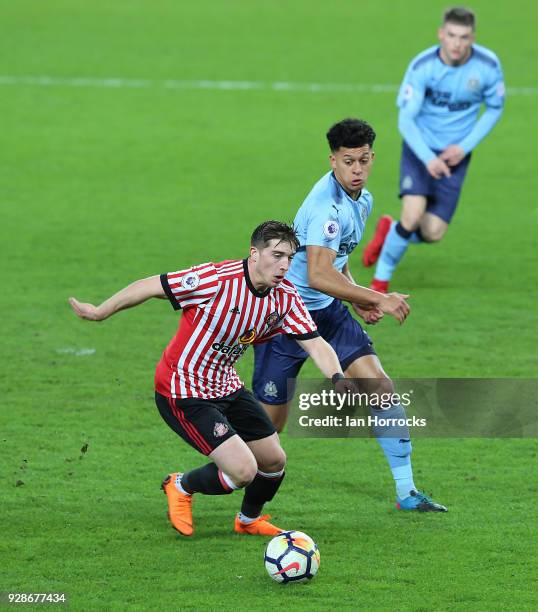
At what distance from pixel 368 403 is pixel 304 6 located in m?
22.3

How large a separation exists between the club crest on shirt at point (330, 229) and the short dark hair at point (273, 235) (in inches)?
28.0

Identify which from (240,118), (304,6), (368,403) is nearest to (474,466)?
(368,403)

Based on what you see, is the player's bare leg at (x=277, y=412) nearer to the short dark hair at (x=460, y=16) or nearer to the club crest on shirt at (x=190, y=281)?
the club crest on shirt at (x=190, y=281)

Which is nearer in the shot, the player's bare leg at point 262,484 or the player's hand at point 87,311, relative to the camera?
the player's hand at point 87,311

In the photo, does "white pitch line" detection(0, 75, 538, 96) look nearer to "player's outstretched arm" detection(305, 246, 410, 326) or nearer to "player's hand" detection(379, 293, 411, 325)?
"player's outstretched arm" detection(305, 246, 410, 326)

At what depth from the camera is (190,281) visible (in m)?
7.09

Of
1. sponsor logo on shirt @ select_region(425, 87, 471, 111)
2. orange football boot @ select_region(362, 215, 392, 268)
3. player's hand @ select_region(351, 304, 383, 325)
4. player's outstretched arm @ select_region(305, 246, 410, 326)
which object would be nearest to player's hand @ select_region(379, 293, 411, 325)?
player's outstretched arm @ select_region(305, 246, 410, 326)

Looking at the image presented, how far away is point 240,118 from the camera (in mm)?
20719

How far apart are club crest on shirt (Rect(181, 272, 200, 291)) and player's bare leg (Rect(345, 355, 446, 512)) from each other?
4.46 ft

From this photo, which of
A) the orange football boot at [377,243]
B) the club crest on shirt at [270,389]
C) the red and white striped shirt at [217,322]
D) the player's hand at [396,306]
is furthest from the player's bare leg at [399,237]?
the red and white striped shirt at [217,322]

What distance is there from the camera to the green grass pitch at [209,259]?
7.08 meters

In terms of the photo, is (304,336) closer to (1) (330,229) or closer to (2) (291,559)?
(1) (330,229)

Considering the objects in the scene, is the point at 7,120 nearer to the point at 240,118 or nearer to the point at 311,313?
the point at 240,118

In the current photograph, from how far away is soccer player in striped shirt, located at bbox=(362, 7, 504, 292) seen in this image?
1252cm
